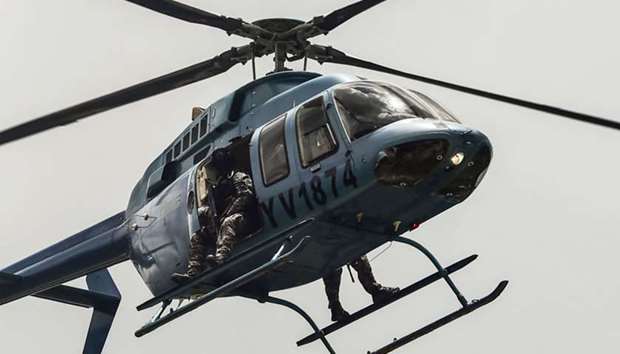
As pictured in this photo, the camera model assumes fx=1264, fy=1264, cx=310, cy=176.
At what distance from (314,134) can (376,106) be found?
0.75 meters

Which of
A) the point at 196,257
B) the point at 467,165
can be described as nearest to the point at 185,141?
the point at 196,257

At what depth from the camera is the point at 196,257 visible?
14836mm

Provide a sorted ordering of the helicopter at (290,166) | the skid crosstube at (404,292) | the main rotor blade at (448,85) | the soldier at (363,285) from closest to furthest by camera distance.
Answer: the helicopter at (290,166) → the main rotor blade at (448,85) → the skid crosstube at (404,292) → the soldier at (363,285)

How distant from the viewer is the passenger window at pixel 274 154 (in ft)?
46.7

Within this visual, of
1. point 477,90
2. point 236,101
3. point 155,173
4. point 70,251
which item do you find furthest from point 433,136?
point 70,251

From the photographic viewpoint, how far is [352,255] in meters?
14.7

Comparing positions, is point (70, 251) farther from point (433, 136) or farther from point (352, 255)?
point (433, 136)

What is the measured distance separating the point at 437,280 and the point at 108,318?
6.71 metres

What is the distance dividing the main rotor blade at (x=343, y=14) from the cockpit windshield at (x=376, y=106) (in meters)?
1.11

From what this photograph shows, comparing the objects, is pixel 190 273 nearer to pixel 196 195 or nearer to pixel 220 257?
pixel 220 257

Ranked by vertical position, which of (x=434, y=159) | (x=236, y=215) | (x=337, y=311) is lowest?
(x=337, y=311)

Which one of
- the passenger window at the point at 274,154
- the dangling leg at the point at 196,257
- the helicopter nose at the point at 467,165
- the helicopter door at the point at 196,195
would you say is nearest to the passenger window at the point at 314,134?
the passenger window at the point at 274,154

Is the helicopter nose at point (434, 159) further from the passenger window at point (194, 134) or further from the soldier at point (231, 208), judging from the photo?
the passenger window at point (194, 134)

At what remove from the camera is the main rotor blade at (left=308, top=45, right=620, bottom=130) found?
14.1 m
